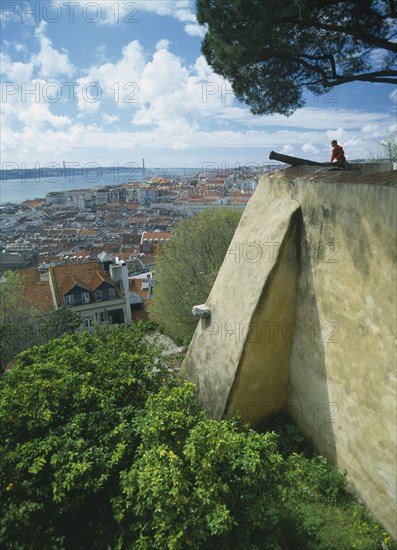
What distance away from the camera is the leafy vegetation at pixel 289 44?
8.58m

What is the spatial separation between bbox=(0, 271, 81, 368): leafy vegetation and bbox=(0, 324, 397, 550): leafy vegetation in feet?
33.4

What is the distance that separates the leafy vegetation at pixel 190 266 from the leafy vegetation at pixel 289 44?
8.23 metres

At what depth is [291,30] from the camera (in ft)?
31.2

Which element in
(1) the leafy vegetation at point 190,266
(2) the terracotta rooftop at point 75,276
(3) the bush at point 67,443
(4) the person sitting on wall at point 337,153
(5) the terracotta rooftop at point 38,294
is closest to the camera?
(3) the bush at point 67,443

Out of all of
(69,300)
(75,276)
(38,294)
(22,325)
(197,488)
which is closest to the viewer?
(197,488)

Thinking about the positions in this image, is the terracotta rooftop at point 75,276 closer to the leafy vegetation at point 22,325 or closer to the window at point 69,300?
the window at point 69,300

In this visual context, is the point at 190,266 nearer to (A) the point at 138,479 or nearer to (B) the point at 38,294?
(B) the point at 38,294

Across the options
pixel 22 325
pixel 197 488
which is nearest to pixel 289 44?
pixel 197 488

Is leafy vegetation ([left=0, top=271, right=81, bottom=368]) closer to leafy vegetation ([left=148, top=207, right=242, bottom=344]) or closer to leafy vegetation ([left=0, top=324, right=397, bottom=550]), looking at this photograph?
leafy vegetation ([left=148, top=207, right=242, bottom=344])

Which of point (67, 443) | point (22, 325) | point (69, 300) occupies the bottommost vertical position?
point (69, 300)

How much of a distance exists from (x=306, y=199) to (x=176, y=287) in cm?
1201

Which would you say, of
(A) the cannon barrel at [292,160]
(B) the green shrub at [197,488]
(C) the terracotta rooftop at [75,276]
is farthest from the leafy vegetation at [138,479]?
(C) the terracotta rooftop at [75,276]

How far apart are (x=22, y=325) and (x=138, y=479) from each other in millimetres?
14697

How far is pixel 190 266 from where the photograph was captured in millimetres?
18438
